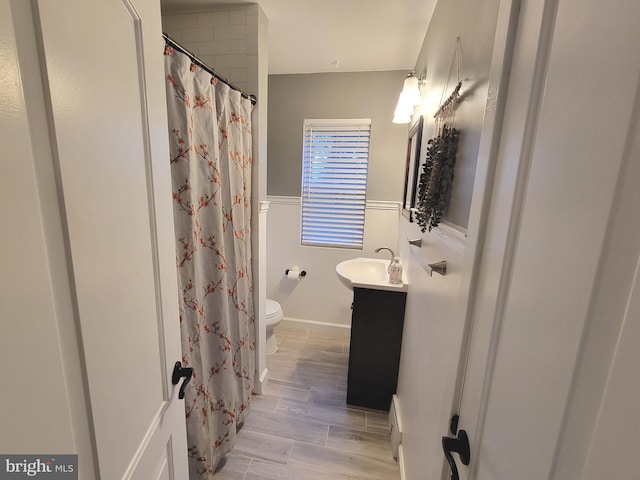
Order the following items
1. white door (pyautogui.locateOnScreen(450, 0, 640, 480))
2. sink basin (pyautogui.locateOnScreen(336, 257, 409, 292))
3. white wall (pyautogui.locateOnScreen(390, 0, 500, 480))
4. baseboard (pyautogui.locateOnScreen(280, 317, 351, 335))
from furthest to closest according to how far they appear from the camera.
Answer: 1. baseboard (pyautogui.locateOnScreen(280, 317, 351, 335))
2. sink basin (pyautogui.locateOnScreen(336, 257, 409, 292))
3. white wall (pyautogui.locateOnScreen(390, 0, 500, 480))
4. white door (pyautogui.locateOnScreen(450, 0, 640, 480))

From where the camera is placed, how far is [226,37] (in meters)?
1.71

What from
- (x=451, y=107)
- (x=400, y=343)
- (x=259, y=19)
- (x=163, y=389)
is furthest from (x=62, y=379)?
(x=259, y=19)

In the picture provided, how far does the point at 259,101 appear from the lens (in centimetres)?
172

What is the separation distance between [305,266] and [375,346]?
47.6 inches

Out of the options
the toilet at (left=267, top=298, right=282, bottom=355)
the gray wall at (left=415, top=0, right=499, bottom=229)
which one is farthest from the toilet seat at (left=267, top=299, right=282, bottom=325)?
the gray wall at (left=415, top=0, right=499, bottom=229)

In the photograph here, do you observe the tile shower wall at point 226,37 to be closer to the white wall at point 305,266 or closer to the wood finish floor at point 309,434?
the white wall at point 305,266

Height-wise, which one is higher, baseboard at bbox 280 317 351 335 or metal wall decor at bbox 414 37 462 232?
metal wall decor at bbox 414 37 462 232

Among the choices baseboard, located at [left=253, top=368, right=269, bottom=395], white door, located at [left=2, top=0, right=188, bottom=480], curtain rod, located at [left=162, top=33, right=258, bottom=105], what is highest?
curtain rod, located at [left=162, top=33, right=258, bottom=105]

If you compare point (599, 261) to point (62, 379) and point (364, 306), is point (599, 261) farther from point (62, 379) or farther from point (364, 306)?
point (364, 306)

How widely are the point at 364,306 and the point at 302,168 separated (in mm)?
1539

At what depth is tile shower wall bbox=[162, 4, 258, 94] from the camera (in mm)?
1662

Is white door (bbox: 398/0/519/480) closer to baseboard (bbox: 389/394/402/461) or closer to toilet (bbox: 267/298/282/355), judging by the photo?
baseboard (bbox: 389/394/402/461)

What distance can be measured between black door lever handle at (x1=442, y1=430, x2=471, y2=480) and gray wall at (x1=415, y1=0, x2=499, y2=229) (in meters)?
0.57

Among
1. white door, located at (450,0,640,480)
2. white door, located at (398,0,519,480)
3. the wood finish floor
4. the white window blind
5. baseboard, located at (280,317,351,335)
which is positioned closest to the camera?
white door, located at (450,0,640,480)
